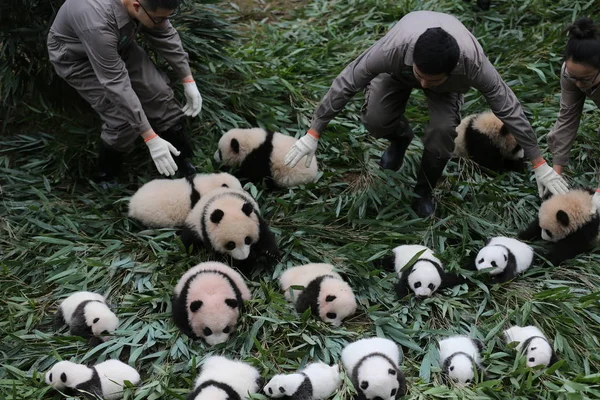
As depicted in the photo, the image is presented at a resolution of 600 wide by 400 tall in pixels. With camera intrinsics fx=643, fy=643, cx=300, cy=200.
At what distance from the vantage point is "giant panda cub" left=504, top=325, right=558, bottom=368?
11.3 feet

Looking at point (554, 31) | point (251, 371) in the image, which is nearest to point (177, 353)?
point (251, 371)

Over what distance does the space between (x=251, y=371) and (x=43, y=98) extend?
121 inches

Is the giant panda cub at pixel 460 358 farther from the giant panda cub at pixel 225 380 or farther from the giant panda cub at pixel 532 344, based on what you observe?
the giant panda cub at pixel 225 380

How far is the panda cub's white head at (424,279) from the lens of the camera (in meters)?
3.90

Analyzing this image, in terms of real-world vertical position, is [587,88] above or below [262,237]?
above

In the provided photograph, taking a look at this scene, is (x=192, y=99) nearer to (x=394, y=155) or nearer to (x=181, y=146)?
(x=181, y=146)

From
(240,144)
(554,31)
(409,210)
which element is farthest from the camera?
(554,31)

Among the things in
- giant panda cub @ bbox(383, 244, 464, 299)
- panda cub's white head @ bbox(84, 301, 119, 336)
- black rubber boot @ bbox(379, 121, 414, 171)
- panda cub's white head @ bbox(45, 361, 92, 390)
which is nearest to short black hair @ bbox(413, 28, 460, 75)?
giant panda cub @ bbox(383, 244, 464, 299)

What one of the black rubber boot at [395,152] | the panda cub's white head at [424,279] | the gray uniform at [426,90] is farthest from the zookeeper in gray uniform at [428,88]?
the panda cub's white head at [424,279]

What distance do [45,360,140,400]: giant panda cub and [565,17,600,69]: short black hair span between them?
3213 mm

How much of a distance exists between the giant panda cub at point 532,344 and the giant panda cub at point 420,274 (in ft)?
1.60

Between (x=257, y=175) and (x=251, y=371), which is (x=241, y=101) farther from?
(x=251, y=371)

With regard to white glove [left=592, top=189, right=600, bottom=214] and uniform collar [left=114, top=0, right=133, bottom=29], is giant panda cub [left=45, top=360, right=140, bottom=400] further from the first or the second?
white glove [left=592, top=189, right=600, bottom=214]

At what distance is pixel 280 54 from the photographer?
643cm
